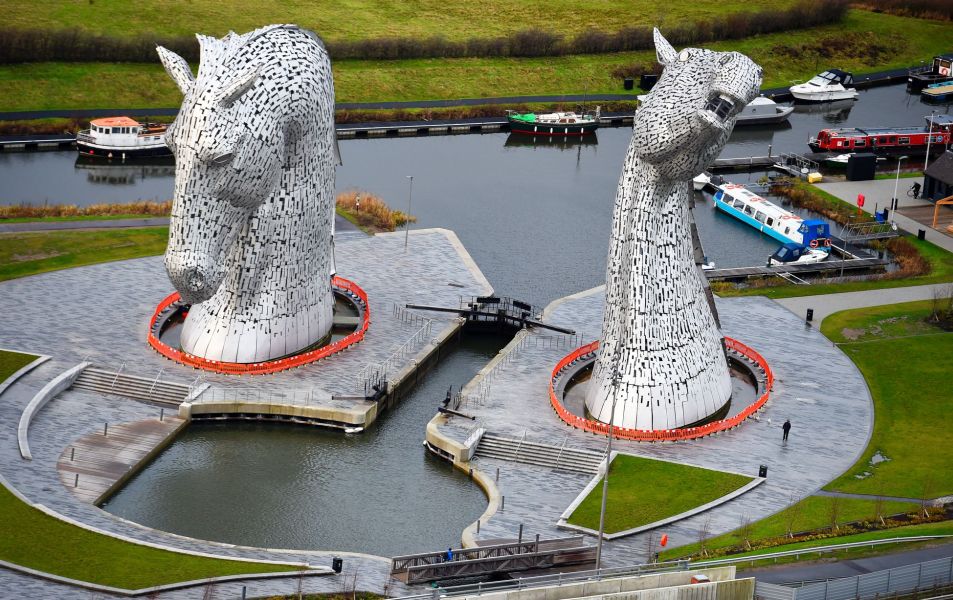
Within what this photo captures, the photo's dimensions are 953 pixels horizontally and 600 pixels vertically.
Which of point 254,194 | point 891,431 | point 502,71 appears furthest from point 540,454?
point 502,71

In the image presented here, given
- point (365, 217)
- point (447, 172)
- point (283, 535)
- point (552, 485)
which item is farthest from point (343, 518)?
point (447, 172)

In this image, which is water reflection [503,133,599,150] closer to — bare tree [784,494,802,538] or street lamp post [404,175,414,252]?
street lamp post [404,175,414,252]

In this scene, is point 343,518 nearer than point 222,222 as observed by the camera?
Yes

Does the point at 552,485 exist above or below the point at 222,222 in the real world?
below

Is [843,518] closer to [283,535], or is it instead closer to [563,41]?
[283,535]

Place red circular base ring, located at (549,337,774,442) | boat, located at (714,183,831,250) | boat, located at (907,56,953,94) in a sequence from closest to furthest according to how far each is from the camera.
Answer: red circular base ring, located at (549,337,774,442) < boat, located at (714,183,831,250) < boat, located at (907,56,953,94)

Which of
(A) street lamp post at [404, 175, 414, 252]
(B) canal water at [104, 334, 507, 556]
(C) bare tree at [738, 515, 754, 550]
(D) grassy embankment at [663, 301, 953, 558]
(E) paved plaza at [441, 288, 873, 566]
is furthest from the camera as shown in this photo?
(A) street lamp post at [404, 175, 414, 252]

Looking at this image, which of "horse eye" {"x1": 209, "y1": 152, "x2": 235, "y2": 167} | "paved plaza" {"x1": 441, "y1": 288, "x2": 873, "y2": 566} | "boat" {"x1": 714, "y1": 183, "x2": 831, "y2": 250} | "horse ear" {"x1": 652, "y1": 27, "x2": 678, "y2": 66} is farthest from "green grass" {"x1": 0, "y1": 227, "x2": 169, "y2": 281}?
"boat" {"x1": 714, "y1": 183, "x2": 831, "y2": 250}
